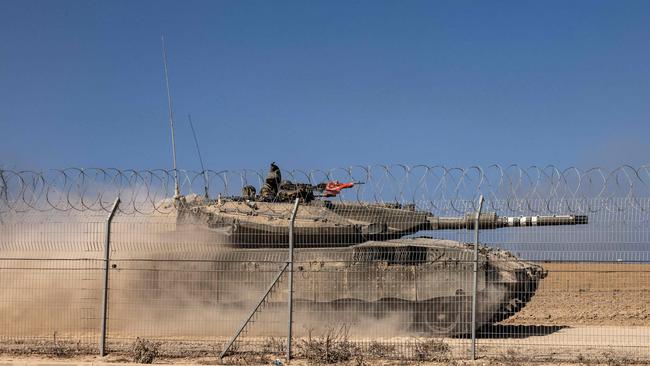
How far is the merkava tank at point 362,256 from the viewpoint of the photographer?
15523 millimetres

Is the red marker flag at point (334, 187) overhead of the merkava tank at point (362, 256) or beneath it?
overhead

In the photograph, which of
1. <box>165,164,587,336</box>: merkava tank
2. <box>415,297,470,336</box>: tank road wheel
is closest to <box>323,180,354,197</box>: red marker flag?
<box>165,164,587,336</box>: merkava tank

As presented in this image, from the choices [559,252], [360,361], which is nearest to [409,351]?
[360,361]

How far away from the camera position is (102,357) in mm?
11242

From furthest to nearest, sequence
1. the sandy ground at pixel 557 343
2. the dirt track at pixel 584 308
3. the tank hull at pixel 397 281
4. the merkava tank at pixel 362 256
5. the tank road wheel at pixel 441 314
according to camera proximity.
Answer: the dirt track at pixel 584 308 → the merkava tank at pixel 362 256 → the tank hull at pixel 397 281 → the tank road wheel at pixel 441 314 → the sandy ground at pixel 557 343

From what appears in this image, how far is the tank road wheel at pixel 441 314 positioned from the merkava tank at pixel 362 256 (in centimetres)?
2

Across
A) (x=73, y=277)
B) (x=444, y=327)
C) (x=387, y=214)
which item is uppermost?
(x=387, y=214)

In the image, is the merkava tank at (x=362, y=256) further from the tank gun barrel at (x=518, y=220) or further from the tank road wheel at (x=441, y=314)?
the tank gun barrel at (x=518, y=220)

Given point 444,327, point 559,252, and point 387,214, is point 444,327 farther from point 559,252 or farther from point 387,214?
point 559,252

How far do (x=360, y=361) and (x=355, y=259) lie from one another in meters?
5.71

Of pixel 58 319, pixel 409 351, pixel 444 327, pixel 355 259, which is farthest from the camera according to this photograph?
pixel 355 259

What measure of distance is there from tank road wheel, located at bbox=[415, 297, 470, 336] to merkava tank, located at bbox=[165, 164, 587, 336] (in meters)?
0.02

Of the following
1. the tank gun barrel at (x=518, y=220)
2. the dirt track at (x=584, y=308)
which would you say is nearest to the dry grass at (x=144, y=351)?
the tank gun barrel at (x=518, y=220)

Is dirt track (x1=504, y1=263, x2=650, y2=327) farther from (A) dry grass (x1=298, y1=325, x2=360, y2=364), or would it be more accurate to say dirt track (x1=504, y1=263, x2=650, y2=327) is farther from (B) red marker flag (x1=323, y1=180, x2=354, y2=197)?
(A) dry grass (x1=298, y1=325, x2=360, y2=364)
